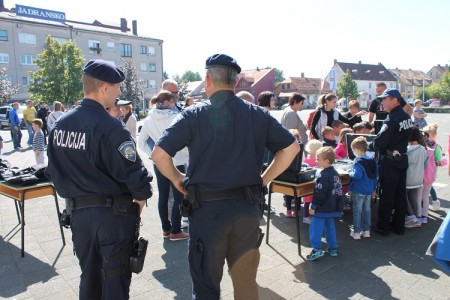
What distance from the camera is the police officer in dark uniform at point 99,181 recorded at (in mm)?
2336

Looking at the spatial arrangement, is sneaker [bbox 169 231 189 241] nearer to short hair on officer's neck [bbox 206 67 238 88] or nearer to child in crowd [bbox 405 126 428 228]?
short hair on officer's neck [bbox 206 67 238 88]

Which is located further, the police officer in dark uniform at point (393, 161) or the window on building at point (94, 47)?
the window on building at point (94, 47)

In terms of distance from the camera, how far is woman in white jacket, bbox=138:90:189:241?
4473mm

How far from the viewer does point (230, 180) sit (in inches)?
90.2

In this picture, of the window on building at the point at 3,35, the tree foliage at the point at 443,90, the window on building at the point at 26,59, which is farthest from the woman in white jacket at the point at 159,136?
the tree foliage at the point at 443,90

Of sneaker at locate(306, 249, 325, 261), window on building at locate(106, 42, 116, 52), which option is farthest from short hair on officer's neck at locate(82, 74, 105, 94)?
window on building at locate(106, 42, 116, 52)

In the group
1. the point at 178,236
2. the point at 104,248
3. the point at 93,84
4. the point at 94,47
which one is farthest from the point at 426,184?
the point at 94,47

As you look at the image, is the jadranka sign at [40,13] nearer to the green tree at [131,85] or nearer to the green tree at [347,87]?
the green tree at [131,85]

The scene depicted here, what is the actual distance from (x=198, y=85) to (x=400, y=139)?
239ft

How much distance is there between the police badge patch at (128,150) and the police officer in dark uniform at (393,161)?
3.42 m

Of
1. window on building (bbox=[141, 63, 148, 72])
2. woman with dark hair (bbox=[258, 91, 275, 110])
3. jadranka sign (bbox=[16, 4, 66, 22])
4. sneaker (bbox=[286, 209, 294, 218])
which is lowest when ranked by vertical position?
sneaker (bbox=[286, 209, 294, 218])

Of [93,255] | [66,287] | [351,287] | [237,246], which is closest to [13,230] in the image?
[66,287]

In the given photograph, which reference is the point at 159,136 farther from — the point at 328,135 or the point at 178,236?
the point at 328,135

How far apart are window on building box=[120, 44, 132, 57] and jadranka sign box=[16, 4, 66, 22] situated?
784 centimetres
